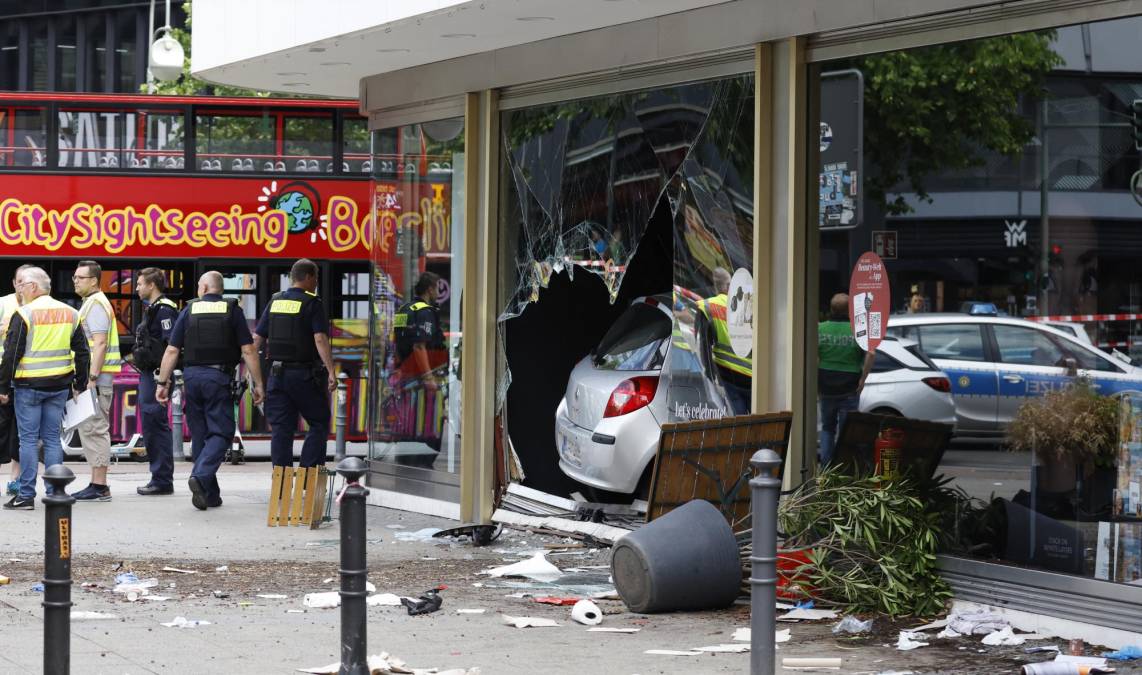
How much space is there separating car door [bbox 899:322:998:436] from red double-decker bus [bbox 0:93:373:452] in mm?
11050

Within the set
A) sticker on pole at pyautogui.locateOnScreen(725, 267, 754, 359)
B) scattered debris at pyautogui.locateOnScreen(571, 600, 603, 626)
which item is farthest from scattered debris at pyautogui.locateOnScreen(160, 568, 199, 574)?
sticker on pole at pyautogui.locateOnScreen(725, 267, 754, 359)

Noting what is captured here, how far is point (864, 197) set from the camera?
9.17 metres

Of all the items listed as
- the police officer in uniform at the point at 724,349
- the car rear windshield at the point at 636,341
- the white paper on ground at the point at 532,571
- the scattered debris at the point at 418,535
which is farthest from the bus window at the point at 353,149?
the white paper on ground at the point at 532,571

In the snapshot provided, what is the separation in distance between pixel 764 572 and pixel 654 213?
5.97m

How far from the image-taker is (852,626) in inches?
309

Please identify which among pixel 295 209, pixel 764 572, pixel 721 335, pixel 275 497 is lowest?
pixel 275 497

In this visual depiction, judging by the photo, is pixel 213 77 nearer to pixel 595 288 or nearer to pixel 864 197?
pixel 595 288

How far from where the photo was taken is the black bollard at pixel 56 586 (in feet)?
18.2

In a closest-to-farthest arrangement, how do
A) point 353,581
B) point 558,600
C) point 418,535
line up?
point 353,581, point 558,600, point 418,535

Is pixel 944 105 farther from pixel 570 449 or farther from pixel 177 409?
pixel 177 409

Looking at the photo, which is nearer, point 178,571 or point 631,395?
point 178,571

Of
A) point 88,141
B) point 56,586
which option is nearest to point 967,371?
point 56,586

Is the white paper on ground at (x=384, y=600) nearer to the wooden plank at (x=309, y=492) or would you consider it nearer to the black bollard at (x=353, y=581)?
the black bollard at (x=353, y=581)

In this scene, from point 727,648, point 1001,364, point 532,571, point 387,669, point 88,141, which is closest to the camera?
point 387,669
